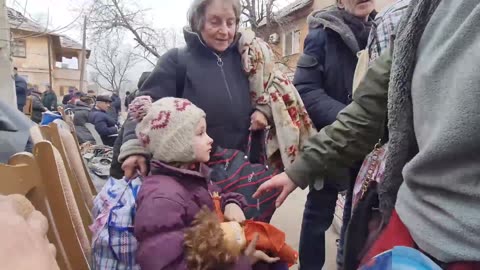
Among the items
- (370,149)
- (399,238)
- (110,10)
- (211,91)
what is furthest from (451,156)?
(110,10)

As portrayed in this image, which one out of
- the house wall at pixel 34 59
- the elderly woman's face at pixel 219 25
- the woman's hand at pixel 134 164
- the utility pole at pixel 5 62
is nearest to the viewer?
the woman's hand at pixel 134 164

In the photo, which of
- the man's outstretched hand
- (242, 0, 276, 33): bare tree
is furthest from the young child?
(242, 0, 276, 33): bare tree

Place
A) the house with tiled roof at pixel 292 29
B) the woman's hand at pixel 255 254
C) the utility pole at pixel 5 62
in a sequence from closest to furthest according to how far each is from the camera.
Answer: the woman's hand at pixel 255 254 < the utility pole at pixel 5 62 < the house with tiled roof at pixel 292 29

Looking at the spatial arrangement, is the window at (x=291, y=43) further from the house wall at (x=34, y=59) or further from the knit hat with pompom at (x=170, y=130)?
the knit hat with pompom at (x=170, y=130)

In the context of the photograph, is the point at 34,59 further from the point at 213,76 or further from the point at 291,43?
the point at 213,76

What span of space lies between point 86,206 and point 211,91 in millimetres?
794

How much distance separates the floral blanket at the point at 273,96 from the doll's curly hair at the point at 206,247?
70cm

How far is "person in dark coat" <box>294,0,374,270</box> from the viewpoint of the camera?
7.59 feet

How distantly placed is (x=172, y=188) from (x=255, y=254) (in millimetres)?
360

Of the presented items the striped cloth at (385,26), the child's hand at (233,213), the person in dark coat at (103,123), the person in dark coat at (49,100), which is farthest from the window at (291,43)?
the child's hand at (233,213)

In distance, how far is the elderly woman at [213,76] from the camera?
1984 mm

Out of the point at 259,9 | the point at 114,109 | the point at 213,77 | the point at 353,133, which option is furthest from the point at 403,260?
Result: the point at 259,9

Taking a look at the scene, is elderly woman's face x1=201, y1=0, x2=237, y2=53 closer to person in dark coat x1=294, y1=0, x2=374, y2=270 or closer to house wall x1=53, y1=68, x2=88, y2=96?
person in dark coat x1=294, y1=0, x2=374, y2=270

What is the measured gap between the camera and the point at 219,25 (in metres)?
2.00
